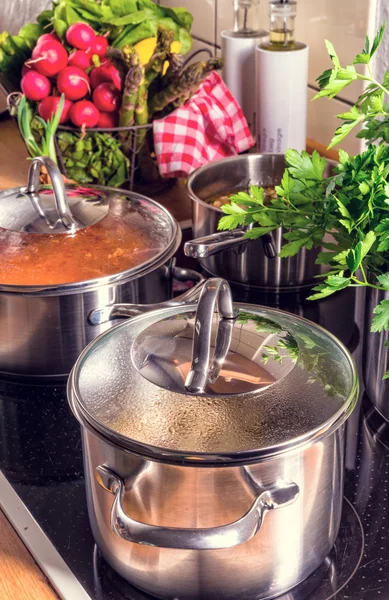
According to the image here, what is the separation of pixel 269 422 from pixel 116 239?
0.44 metres

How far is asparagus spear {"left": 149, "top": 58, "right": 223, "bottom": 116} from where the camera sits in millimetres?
1321

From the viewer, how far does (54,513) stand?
793mm

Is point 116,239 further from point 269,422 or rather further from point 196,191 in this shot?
point 269,422

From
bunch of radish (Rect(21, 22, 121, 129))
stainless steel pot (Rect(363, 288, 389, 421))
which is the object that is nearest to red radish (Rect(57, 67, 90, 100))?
bunch of radish (Rect(21, 22, 121, 129))

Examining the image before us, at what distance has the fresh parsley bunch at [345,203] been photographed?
2.26ft

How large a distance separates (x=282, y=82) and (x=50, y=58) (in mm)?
387

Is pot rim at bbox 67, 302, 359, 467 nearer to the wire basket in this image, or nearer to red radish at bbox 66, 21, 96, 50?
the wire basket

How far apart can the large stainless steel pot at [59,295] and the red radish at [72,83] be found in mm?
310

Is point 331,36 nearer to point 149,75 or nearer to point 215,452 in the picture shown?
point 149,75

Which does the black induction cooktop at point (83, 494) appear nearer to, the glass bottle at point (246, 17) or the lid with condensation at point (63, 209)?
the lid with condensation at point (63, 209)

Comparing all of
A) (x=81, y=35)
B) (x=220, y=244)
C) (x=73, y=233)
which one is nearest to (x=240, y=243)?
(x=220, y=244)

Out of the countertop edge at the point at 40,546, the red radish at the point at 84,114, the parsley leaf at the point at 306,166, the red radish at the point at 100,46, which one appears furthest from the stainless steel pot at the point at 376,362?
the red radish at the point at 100,46

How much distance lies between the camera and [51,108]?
1333 millimetres

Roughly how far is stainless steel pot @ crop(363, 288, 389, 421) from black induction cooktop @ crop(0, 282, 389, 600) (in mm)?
38
